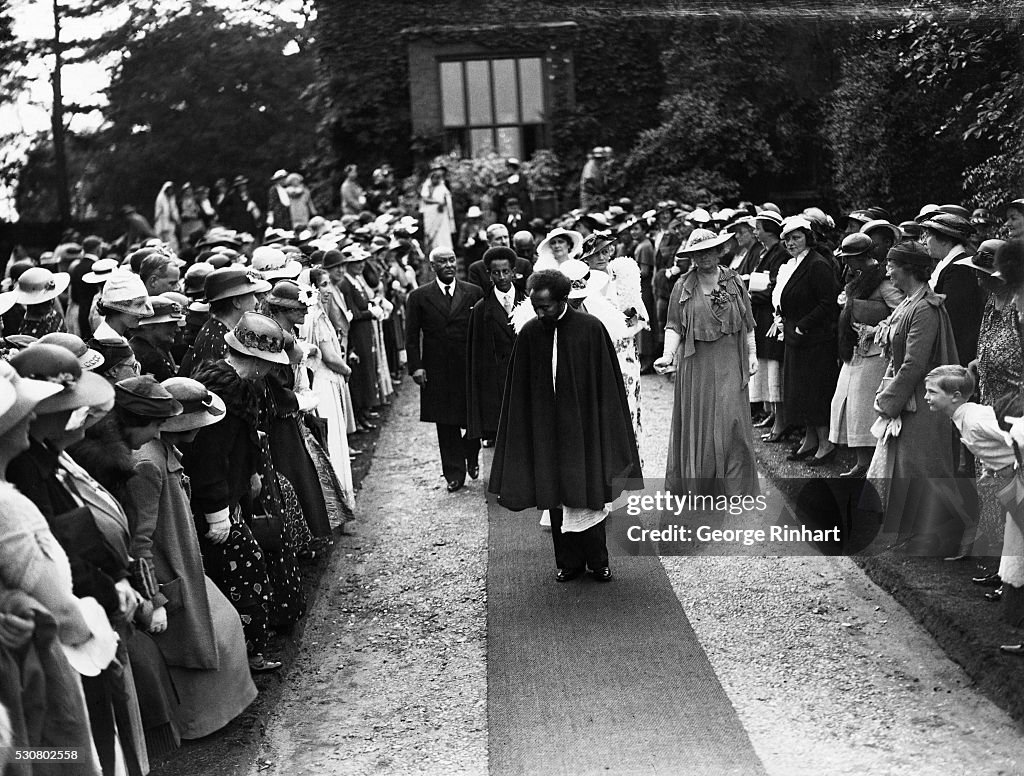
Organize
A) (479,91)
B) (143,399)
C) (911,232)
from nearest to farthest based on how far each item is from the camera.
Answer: (143,399)
(911,232)
(479,91)

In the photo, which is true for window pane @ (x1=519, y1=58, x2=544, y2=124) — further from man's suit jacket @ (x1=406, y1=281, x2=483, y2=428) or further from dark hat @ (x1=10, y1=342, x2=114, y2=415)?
dark hat @ (x1=10, y1=342, x2=114, y2=415)

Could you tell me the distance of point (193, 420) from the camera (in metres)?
5.45

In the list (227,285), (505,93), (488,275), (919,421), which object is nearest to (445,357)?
(488,275)

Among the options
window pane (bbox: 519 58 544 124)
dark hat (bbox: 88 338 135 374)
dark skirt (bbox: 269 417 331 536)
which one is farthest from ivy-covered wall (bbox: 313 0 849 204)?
dark hat (bbox: 88 338 135 374)

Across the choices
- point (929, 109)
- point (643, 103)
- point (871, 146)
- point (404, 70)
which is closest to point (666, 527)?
point (929, 109)

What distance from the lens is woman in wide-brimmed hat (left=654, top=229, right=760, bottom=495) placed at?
9.05 meters

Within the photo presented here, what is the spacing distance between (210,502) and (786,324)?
19.6ft

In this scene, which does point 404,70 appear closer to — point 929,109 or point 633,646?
point 929,109

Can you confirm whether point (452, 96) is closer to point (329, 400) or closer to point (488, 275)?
point (488, 275)

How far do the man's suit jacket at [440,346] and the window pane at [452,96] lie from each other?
14115mm

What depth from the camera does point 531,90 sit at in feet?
80.6

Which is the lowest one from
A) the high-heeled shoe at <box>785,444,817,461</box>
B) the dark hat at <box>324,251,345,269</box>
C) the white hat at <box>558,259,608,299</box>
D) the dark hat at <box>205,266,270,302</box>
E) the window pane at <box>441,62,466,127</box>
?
the high-heeled shoe at <box>785,444,817,461</box>

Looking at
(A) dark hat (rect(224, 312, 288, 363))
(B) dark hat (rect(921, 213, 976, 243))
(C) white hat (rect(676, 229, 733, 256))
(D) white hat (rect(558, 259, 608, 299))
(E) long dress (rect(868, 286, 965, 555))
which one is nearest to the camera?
(A) dark hat (rect(224, 312, 288, 363))

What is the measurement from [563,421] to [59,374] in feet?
12.7
